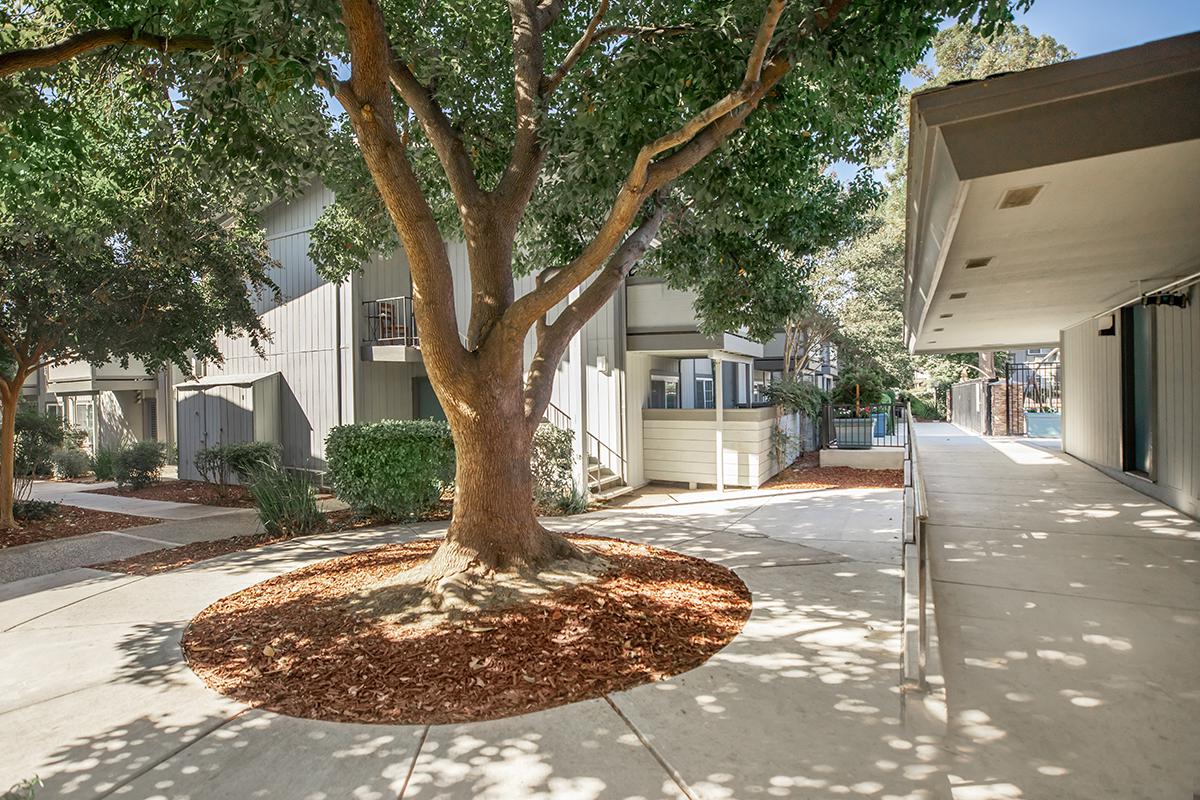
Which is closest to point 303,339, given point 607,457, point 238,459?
point 238,459

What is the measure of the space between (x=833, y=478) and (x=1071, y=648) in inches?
367

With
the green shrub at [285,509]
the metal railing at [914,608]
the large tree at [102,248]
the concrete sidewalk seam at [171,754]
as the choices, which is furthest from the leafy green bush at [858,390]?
the concrete sidewalk seam at [171,754]

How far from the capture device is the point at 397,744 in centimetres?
312

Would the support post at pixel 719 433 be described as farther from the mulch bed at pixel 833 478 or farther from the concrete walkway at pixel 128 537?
the concrete walkway at pixel 128 537

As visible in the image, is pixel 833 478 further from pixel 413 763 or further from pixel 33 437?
pixel 33 437

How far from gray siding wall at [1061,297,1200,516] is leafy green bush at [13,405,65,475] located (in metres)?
19.3

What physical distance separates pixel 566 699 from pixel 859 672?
5.49 ft

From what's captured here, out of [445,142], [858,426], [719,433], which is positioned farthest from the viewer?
[858,426]

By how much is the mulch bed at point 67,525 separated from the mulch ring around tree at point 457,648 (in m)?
5.32

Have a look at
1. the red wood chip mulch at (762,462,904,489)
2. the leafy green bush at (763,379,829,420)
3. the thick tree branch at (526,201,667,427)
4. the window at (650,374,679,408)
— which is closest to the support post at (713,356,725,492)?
the red wood chip mulch at (762,462,904,489)

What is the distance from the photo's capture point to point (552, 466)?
10180mm

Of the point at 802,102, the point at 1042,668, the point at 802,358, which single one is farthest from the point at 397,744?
the point at 802,358

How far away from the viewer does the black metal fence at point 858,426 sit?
1528 cm

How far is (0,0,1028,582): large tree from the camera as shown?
441 cm
